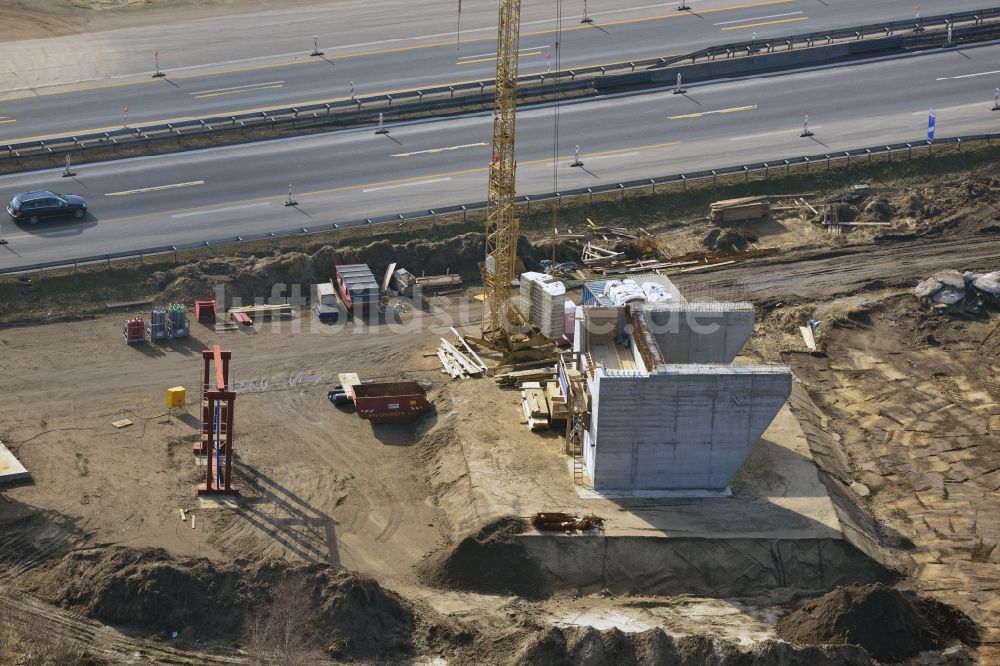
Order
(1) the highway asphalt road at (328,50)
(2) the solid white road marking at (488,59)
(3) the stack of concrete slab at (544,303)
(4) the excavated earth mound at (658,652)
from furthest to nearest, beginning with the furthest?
(2) the solid white road marking at (488,59)
(1) the highway asphalt road at (328,50)
(3) the stack of concrete slab at (544,303)
(4) the excavated earth mound at (658,652)

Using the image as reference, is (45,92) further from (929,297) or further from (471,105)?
(929,297)

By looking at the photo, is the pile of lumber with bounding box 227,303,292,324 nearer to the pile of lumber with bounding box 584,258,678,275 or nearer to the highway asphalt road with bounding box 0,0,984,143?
the pile of lumber with bounding box 584,258,678,275

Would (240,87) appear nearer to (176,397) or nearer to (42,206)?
(42,206)

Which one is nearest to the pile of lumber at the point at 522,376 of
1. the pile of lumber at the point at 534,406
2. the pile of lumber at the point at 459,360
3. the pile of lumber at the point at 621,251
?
the pile of lumber at the point at 534,406

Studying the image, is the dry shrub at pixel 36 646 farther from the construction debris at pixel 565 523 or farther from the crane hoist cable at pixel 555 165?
the crane hoist cable at pixel 555 165

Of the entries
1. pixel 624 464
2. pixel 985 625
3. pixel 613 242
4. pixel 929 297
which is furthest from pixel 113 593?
pixel 929 297

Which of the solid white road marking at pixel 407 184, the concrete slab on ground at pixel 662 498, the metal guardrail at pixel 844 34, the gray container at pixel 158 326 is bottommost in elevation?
the concrete slab on ground at pixel 662 498

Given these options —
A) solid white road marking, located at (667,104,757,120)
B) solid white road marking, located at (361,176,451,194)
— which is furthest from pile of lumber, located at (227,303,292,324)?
solid white road marking, located at (667,104,757,120)
